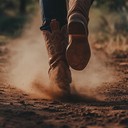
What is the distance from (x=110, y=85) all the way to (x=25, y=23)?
7.56 metres

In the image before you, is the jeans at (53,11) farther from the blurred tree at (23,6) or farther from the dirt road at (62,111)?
the blurred tree at (23,6)

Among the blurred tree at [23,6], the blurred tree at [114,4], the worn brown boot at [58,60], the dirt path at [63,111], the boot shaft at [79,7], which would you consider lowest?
the dirt path at [63,111]

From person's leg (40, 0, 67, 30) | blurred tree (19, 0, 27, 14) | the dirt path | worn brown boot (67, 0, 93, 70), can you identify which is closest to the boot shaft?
worn brown boot (67, 0, 93, 70)

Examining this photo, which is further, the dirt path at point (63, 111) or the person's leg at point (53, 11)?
the person's leg at point (53, 11)

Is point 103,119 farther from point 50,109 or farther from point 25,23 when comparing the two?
point 25,23

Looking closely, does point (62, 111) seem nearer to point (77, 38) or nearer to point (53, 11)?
point (77, 38)

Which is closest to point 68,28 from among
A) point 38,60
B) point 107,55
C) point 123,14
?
point 38,60

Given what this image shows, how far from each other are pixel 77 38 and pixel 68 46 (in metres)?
0.08

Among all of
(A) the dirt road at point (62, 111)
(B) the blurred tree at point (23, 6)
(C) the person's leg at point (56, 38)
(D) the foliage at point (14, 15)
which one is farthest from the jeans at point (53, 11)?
(B) the blurred tree at point (23, 6)

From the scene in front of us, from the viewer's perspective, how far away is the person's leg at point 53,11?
3.19 metres

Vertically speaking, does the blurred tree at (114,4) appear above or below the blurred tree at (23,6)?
below

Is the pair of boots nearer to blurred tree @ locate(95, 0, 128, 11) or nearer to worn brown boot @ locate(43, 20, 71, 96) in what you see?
worn brown boot @ locate(43, 20, 71, 96)

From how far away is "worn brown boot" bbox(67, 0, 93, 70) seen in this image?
9.70 feet

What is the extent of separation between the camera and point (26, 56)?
5449mm
